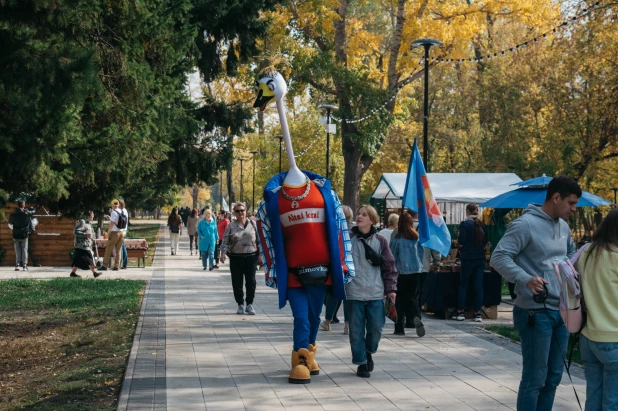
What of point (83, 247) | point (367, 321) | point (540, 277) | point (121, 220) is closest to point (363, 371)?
point (367, 321)

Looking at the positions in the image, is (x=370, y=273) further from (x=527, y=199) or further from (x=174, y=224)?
(x=174, y=224)

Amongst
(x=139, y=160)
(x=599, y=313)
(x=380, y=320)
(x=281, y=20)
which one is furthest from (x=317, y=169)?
(x=599, y=313)

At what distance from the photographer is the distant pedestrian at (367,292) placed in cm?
884

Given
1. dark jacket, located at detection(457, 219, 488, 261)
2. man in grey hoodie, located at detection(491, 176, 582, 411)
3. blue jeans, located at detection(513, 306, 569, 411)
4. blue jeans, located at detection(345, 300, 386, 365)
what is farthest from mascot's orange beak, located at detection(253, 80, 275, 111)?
dark jacket, located at detection(457, 219, 488, 261)

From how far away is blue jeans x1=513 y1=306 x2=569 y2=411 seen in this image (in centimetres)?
584

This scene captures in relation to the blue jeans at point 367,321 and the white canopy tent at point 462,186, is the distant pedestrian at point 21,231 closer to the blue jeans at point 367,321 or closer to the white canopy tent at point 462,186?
the white canopy tent at point 462,186

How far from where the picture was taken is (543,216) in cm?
598

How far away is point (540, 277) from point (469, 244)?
8.40m

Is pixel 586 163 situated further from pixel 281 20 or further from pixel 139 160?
pixel 139 160

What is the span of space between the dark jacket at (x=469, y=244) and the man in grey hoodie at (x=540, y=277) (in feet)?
26.0

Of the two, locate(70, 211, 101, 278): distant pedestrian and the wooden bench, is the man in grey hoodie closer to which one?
locate(70, 211, 101, 278): distant pedestrian

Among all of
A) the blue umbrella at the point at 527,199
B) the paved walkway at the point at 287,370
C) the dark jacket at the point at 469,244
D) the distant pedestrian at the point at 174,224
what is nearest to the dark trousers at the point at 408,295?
the paved walkway at the point at 287,370

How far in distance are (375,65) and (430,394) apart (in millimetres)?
27852

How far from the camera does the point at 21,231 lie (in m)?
24.4
